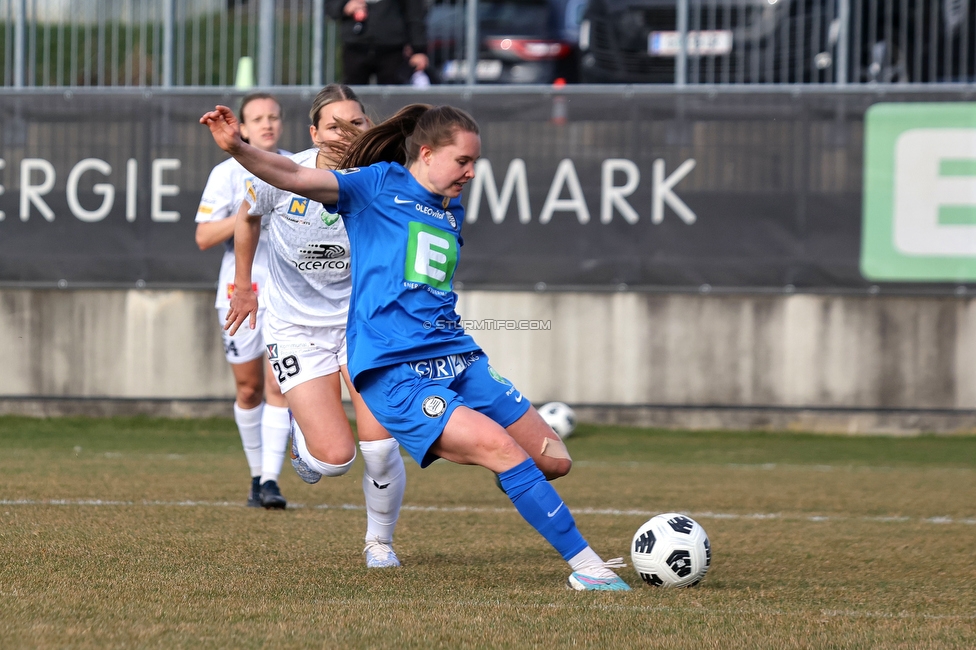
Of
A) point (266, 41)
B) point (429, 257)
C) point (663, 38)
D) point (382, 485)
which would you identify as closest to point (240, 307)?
point (382, 485)

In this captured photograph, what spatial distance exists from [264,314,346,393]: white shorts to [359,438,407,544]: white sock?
44 centimetres

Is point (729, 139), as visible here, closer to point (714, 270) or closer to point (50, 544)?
point (714, 270)

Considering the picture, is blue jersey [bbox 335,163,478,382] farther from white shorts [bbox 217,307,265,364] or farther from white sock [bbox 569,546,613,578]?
white shorts [bbox 217,307,265,364]

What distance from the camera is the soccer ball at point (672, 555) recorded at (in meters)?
4.84

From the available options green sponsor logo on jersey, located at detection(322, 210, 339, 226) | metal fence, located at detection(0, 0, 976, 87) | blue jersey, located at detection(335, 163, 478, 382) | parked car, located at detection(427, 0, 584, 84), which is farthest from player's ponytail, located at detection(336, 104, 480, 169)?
parked car, located at detection(427, 0, 584, 84)

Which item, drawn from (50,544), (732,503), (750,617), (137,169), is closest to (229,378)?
(137,169)

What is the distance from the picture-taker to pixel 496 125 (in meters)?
12.1

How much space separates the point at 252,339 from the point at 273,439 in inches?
23.0

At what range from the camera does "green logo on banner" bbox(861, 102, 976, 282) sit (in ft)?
37.8

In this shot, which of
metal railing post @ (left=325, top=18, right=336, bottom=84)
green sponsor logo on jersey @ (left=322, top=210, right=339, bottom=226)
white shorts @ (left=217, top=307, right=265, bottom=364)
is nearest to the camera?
green sponsor logo on jersey @ (left=322, top=210, right=339, bottom=226)

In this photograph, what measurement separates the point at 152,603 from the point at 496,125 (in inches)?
330

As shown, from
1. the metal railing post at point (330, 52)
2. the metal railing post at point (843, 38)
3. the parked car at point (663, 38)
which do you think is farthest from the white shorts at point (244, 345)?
the metal railing post at point (843, 38)

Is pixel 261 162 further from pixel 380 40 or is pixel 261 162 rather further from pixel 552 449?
pixel 380 40

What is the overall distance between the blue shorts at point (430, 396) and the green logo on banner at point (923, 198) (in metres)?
7.55
